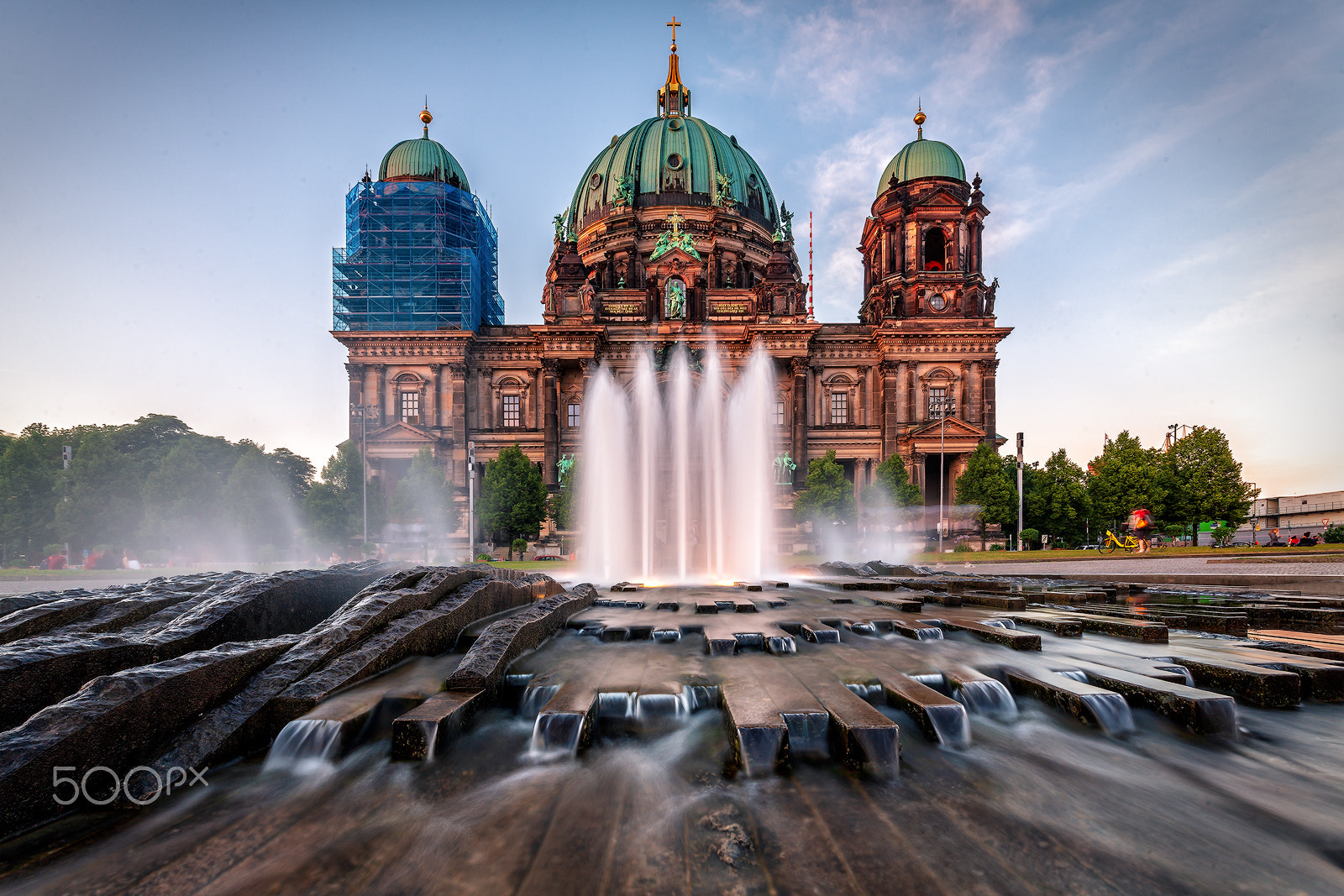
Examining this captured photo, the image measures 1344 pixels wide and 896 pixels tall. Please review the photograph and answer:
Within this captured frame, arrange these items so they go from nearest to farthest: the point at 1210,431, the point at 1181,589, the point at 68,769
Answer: the point at 68,769
the point at 1181,589
the point at 1210,431

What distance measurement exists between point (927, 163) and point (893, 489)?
103 feet

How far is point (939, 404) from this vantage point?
48000 mm

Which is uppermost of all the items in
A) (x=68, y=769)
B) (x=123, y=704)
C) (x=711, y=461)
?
(x=711, y=461)

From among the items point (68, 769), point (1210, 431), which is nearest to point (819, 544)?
point (1210, 431)

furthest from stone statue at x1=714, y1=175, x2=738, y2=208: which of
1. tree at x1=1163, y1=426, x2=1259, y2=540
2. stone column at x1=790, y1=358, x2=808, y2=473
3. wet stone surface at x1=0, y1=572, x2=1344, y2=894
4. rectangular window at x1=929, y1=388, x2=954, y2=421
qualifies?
wet stone surface at x1=0, y1=572, x2=1344, y2=894

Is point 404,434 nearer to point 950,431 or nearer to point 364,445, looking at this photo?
point 364,445

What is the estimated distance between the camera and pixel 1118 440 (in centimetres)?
4156

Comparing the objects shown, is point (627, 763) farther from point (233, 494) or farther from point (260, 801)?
point (233, 494)

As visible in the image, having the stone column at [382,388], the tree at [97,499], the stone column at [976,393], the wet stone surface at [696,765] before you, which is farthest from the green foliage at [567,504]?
the tree at [97,499]

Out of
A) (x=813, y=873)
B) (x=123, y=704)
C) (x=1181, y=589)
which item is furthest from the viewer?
(x=1181, y=589)

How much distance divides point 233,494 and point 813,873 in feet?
169

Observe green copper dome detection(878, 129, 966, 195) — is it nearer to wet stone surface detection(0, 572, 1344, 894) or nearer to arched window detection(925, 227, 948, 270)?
arched window detection(925, 227, 948, 270)

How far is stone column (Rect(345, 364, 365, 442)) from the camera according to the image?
47.9m

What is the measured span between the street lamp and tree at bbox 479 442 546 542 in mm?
8882
